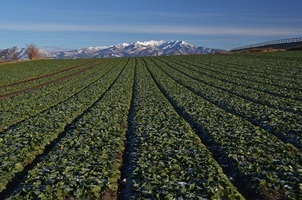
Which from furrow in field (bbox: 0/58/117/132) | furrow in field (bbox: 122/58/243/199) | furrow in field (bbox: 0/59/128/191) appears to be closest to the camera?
furrow in field (bbox: 122/58/243/199)

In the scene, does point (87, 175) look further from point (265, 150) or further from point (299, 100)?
point (299, 100)

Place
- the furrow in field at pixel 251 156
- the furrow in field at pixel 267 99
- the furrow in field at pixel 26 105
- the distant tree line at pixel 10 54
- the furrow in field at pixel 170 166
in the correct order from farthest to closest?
1. the distant tree line at pixel 10 54
2. the furrow in field at pixel 267 99
3. the furrow in field at pixel 26 105
4. the furrow in field at pixel 251 156
5. the furrow in field at pixel 170 166

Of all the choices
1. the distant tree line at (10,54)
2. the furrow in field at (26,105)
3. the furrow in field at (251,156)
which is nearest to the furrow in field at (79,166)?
the furrow in field at (251,156)

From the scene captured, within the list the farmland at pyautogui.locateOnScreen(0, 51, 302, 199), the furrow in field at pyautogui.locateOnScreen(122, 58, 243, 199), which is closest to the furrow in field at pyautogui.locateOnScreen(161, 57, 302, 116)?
the farmland at pyautogui.locateOnScreen(0, 51, 302, 199)

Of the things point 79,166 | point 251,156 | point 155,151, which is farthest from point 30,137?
point 251,156

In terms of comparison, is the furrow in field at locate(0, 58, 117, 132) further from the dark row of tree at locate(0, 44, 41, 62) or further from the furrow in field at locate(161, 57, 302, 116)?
the dark row of tree at locate(0, 44, 41, 62)

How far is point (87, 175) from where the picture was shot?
1284 cm

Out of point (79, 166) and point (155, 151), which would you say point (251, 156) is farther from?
point (79, 166)

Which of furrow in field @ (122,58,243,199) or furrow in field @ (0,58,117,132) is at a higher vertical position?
furrow in field @ (122,58,243,199)

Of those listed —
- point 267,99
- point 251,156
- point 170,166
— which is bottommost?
point 267,99

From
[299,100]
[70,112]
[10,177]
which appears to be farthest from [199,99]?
[10,177]

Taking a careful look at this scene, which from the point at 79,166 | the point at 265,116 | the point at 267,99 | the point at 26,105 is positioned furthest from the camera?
the point at 26,105

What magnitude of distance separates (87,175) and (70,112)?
44.6ft

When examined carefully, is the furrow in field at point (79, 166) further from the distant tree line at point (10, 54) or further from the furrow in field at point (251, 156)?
the distant tree line at point (10, 54)
